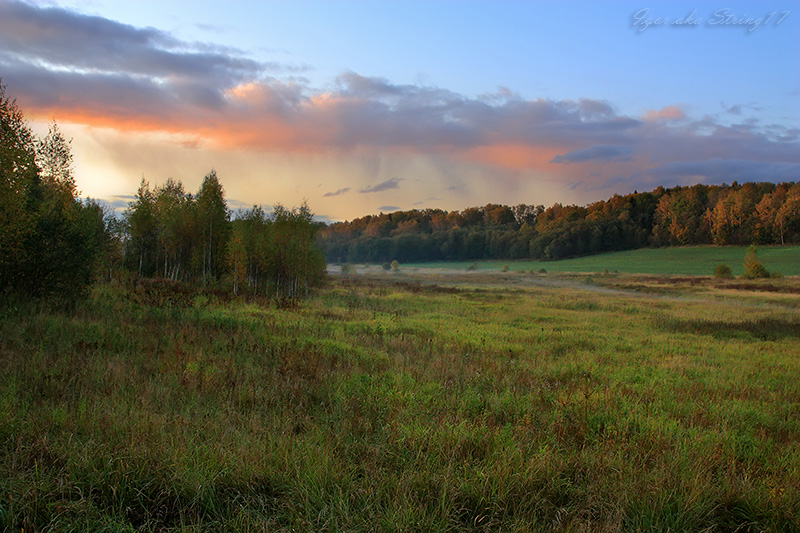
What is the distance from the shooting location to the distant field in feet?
252

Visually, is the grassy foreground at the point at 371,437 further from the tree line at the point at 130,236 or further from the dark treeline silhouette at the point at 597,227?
the dark treeline silhouette at the point at 597,227

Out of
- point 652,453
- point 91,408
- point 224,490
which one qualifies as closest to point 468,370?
point 652,453

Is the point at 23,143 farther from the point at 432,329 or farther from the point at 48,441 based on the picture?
the point at 432,329

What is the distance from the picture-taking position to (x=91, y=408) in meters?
5.70

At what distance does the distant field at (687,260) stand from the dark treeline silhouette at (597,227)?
23.0 feet

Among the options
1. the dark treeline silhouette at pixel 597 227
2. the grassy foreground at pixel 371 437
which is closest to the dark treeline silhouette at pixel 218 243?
the grassy foreground at pixel 371 437

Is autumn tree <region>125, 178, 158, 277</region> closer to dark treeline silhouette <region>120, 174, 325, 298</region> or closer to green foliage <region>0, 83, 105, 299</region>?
dark treeline silhouette <region>120, 174, 325, 298</region>

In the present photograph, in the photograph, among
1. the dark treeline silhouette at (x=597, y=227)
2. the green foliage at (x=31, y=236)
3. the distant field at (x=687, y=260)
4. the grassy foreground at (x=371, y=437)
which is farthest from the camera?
the dark treeline silhouette at (x=597, y=227)

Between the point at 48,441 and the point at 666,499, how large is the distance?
6543 mm

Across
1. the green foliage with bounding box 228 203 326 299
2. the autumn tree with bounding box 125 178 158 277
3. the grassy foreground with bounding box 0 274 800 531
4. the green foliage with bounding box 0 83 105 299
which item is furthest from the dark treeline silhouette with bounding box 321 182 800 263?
the grassy foreground with bounding box 0 274 800 531

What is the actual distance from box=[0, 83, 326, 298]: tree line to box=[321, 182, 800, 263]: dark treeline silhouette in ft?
206

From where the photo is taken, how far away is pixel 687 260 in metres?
92.7

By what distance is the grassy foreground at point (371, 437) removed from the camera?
391 cm

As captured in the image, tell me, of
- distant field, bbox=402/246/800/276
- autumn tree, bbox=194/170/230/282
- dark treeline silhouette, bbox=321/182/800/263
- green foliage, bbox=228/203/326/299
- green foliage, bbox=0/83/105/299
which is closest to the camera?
green foliage, bbox=0/83/105/299
